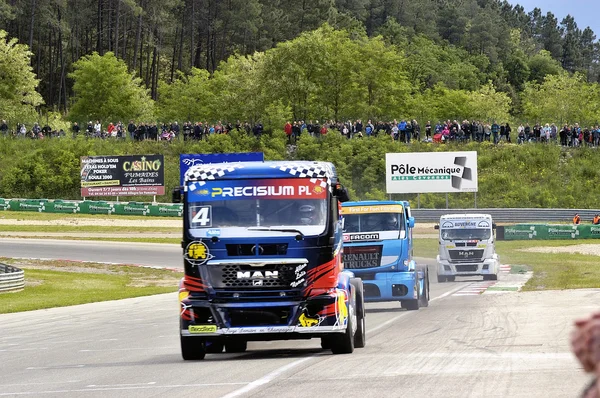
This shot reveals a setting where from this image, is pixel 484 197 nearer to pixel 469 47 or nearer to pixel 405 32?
pixel 405 32

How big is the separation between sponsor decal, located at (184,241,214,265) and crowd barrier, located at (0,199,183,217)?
54.8 metres

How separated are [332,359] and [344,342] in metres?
0.41

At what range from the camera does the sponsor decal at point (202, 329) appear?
1332 cm

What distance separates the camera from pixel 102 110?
96.8m

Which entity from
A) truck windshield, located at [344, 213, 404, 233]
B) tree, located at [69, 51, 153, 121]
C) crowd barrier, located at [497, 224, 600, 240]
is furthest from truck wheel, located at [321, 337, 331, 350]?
tree, located at [69, 51, 153, 121]

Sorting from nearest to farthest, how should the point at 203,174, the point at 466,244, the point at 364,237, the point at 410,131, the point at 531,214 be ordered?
the point at 203,174, the point at 364,237, the point at 466,244, the point at 531,214, the point at 410,131

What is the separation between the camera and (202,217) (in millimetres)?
13578

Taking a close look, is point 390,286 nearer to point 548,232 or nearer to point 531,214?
point 548,232

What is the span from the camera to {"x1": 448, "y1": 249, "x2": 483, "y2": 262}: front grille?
112 ft

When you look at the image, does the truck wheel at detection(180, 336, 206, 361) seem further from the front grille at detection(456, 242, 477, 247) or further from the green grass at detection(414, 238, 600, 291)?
the front grille at detection(456, 242, 477, 247)

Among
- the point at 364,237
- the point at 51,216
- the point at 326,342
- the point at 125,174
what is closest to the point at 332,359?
the point at 326,342

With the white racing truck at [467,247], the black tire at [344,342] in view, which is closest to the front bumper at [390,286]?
the black tire at [344,342]

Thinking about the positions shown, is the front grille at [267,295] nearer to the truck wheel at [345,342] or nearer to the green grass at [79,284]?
the truck wheel at [345,342]

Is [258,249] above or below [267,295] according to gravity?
above
